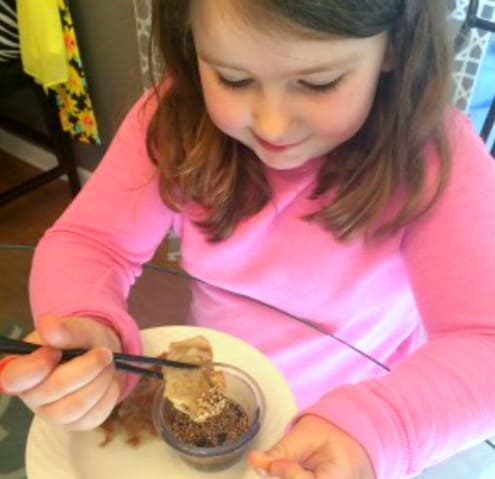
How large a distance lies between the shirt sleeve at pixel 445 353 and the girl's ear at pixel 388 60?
0.43 ft

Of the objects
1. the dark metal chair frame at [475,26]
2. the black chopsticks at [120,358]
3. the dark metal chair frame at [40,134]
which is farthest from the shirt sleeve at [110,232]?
the dark metal chair frame at [40,134]

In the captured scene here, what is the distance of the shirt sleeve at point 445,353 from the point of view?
0.57 meters

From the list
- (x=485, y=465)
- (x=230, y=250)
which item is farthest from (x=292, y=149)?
(x=485, y=465)

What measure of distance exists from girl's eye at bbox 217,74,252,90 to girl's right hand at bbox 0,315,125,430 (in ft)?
0.94

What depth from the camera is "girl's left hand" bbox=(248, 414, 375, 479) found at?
1.59 ft

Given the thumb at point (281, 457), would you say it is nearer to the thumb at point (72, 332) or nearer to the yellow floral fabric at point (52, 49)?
the thumb at point (72, 332)

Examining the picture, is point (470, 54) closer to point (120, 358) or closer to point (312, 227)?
point (312, 227)

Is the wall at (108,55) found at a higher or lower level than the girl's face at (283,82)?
lower

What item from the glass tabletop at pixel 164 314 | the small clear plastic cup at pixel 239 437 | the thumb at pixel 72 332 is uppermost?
the thumb at pixel 72 332

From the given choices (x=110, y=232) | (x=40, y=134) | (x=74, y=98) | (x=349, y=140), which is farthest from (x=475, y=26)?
(x=40, y=134)

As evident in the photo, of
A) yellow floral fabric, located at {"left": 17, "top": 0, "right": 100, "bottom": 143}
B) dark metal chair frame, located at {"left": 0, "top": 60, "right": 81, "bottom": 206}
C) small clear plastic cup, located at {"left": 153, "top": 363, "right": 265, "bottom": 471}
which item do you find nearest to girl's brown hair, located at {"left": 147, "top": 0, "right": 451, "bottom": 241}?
small clear plastic cup, located at {"left": 153, "top": 363, "right": 265, "bottom": 471}

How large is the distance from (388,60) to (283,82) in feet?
0.41

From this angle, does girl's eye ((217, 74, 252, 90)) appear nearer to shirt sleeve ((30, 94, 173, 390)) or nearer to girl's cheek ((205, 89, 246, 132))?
girl's cheek ((205, 89, 246, 132))

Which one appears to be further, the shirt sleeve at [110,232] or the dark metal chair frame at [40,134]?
the dark metal chair frame at [40,134]
